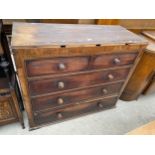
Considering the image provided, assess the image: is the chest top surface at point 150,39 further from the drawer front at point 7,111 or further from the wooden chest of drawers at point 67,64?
the drawer front at point 7,111

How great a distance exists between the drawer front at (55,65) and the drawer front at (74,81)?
81 millimetres

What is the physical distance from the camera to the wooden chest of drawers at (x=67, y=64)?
35.7 inches

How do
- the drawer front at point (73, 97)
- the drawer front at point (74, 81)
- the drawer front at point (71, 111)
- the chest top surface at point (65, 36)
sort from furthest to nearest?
the drawer front at point (71, 111)
the drawer front at point (73, 97)
the drawer front at point (74, 81)
the chest top surface at point (65, 36)

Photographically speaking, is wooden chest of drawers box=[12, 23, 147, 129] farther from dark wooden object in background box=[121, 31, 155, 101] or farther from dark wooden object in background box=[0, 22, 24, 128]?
dark wooden object in background box=[121, 31, 155, 101]

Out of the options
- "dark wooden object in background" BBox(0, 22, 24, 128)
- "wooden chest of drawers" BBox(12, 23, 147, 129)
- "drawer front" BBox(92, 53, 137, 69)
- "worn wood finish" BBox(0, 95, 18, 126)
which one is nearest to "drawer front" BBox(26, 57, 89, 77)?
"wooden chest of drawers" BBox(12, 23, 147, 129)

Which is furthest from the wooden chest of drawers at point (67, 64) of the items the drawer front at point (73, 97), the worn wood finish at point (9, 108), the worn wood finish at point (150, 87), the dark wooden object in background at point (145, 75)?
the worn wood finish at point (150, 87)

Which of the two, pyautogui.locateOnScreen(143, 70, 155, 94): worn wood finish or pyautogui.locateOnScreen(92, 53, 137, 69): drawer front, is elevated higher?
pyautogui.locateOnScreen(92, 53, 137, 69): drawer front

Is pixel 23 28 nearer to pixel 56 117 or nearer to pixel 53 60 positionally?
pixel 53 60

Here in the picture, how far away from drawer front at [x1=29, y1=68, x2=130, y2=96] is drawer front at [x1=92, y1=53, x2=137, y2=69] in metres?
0.08

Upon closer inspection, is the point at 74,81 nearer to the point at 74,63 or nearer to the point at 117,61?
the point at 74,63

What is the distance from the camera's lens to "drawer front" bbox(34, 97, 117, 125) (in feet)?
4.51
